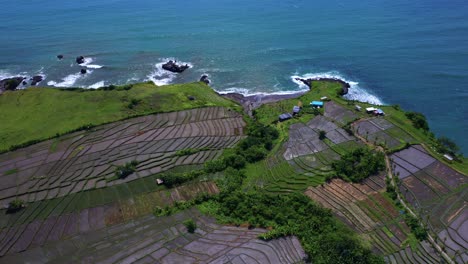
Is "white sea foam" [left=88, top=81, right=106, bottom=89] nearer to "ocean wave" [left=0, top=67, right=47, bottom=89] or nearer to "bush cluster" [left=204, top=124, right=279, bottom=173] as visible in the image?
"ocean wave" [left=0, top=67, right=47, bottom=89]

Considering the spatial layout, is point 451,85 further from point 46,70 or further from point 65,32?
point 65,32

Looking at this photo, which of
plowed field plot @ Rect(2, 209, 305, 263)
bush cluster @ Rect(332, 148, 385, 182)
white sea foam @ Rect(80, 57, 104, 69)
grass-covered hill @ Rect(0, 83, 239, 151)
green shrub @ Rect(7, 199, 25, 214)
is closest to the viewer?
plowed field plot @ Rect(2, 209, 305, 263)

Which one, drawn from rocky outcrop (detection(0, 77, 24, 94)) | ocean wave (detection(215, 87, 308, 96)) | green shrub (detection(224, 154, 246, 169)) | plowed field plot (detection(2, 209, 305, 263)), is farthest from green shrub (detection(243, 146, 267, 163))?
rocky outcrop (detection(0, 77, 24, 94))

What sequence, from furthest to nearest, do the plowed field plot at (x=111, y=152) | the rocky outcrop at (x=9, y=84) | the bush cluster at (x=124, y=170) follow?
the rocky outcrop at (x=9, y=84), the bush cluster at (x=124, y=170), the plowed field plot at (x=111, y=152)

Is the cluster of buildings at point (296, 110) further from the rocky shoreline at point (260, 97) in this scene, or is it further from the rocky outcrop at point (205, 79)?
the rocky outcrop at point (205, 79)

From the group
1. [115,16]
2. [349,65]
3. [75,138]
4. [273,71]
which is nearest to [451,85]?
[349,65]

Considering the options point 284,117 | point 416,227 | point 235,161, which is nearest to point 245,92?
point 284,117

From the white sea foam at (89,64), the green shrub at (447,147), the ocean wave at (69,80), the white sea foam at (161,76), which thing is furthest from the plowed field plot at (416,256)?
the white sea foam at (89,64)

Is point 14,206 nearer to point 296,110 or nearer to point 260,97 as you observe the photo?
point 296,110
